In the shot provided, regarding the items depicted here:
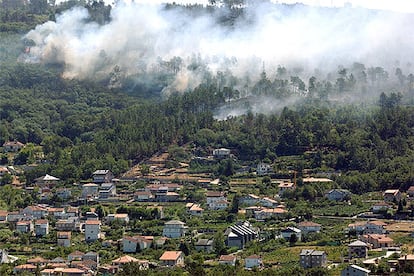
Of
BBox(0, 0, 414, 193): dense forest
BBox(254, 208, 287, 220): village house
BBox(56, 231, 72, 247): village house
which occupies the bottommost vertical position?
BBox(56, 231, 72, 247): village house

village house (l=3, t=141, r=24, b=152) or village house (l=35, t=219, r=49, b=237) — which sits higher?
village house (l=3, t=141, r=24, b=152)

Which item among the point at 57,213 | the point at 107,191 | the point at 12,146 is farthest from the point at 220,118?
the point at 57,213

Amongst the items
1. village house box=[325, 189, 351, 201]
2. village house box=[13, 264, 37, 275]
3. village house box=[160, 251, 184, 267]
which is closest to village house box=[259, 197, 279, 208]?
village house box=[325, 189, 351, 201]

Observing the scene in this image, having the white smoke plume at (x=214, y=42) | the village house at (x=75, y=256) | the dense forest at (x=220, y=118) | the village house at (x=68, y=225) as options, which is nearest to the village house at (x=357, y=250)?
the village house at (x=75, y=256)

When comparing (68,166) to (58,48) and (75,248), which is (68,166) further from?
(58,48)

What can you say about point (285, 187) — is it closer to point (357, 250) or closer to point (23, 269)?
point (357, 250)

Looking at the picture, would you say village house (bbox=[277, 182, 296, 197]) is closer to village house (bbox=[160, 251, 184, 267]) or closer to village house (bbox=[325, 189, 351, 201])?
village house (bbox=[325, 189, 351, 201])
